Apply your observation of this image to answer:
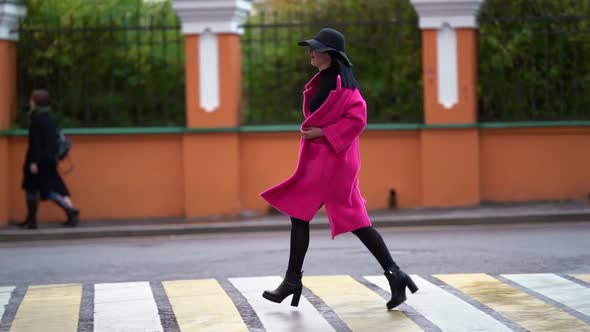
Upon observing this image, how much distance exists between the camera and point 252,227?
1524 cm

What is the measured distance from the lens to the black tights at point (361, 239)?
815 centimetres

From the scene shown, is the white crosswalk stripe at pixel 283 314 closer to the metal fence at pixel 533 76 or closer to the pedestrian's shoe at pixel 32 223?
the pedestrian's shoe at pixel 32 223

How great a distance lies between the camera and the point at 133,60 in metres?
17.4

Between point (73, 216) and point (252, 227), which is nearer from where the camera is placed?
point (252, 227)

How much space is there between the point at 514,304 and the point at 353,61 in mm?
9414

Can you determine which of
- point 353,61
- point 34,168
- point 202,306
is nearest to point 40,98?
point 34,168

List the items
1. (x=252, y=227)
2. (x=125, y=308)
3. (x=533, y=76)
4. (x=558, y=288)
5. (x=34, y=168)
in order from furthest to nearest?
(x=533, y=76) < (x=34, y=168) < (x=252, y=227) < (x=558, y=288) < (x=125, y=308)

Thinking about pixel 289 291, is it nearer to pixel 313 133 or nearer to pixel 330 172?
pixel 330 172

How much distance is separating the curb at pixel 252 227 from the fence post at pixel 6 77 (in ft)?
4.98

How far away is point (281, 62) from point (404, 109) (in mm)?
1811

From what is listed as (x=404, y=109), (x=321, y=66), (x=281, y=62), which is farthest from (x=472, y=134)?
(x=321, y=66)

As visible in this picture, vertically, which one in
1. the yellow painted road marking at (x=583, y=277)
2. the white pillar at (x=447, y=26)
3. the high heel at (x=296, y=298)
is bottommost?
the yellow painted road marking at (x=583, y=277)

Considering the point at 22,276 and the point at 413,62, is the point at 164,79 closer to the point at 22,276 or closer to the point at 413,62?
the point at 413,62

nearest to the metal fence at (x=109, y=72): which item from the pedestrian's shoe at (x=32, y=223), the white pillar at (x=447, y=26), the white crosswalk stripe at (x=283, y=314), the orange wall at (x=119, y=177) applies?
the orange wall at (x=119, y=177)
